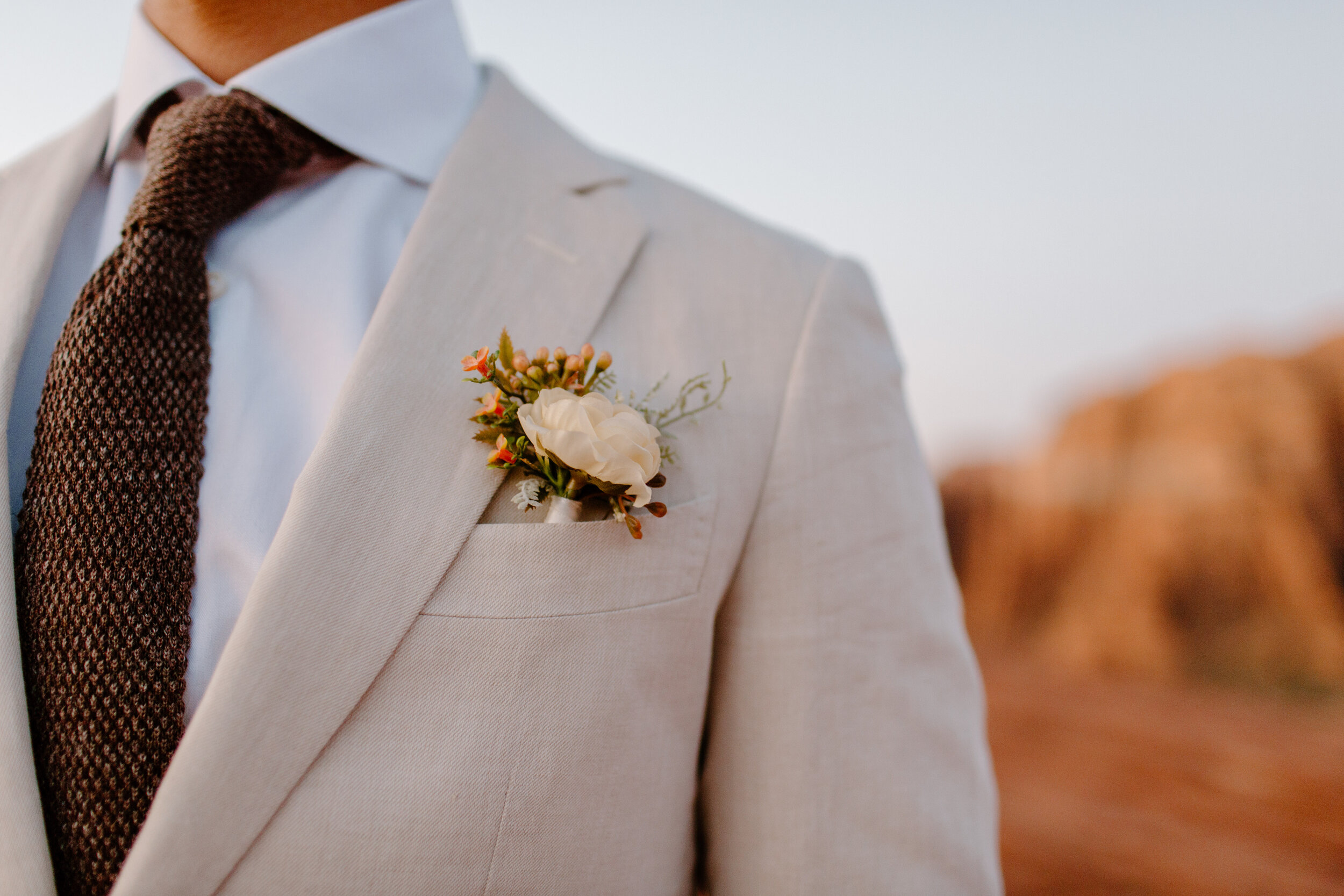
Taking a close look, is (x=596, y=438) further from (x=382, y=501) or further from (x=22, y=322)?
(x=22, y=322)

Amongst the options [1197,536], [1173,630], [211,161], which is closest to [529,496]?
[211,161]

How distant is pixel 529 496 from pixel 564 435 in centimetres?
11

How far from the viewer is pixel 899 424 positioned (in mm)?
1034

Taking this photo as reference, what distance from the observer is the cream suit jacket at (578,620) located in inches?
28.1

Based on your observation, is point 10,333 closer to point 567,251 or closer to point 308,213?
point 308,213

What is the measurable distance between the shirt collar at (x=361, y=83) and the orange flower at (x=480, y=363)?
43cm

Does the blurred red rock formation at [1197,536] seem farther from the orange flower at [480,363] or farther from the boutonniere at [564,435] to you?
the orange flower at [480,363]

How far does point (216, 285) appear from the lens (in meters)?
0.96

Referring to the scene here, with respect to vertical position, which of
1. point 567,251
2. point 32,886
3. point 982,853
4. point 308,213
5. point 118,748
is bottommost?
point 32,886

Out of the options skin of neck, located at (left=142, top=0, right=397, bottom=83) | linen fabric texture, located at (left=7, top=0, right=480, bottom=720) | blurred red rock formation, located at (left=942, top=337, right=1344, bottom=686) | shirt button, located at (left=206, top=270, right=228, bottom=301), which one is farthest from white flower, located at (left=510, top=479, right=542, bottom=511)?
blurred red rock formation, located at (left=942, top=337, right=1344, bottom=686)

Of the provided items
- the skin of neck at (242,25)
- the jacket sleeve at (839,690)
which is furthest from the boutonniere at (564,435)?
the skin of neck at (242,25)

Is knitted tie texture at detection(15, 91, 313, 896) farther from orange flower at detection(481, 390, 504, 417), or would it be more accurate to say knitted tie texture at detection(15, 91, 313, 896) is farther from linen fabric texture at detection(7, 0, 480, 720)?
orange flower at detection(481, 390, 504, 417)

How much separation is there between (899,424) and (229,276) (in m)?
0.95

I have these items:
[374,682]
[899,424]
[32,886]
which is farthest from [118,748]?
[899,424]
